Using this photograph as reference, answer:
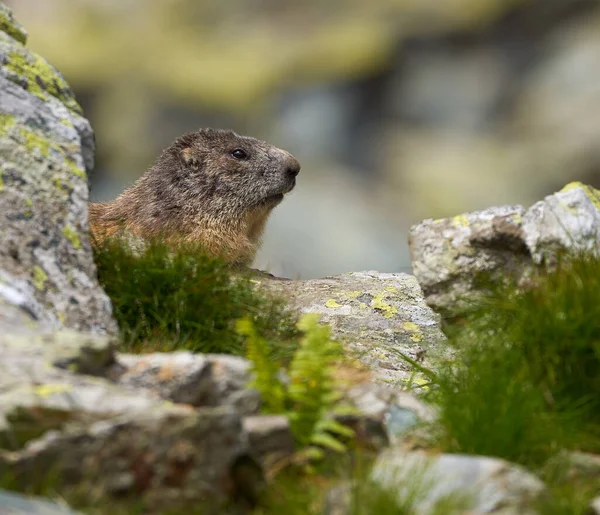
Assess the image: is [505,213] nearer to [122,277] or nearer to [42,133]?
[122,277]

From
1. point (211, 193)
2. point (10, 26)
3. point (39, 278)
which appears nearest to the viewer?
point (39, 278)

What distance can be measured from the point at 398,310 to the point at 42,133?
3.78 m

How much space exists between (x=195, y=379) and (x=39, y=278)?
1.48 meters

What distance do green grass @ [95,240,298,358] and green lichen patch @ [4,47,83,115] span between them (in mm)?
1147

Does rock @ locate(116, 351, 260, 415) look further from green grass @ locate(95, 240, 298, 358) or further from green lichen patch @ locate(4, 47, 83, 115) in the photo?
green lichen patch @ locate(4, 47, 83, 115)

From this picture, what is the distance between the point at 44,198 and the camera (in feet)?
21.1

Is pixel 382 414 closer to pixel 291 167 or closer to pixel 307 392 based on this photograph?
pixel 307 392

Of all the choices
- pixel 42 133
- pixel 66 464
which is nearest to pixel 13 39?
pixel 42 133

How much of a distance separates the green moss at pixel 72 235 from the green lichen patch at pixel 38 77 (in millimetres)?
1266

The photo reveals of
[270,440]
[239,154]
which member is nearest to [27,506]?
[270,440]

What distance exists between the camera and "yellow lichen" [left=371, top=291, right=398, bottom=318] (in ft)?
30.2

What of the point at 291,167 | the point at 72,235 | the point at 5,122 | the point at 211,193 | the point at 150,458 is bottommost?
the point at 150,458

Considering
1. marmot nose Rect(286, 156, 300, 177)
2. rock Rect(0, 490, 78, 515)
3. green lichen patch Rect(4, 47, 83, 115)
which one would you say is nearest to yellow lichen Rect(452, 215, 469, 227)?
green lichen patch Rect(4, 47, 83, 115)

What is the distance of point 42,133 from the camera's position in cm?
690
